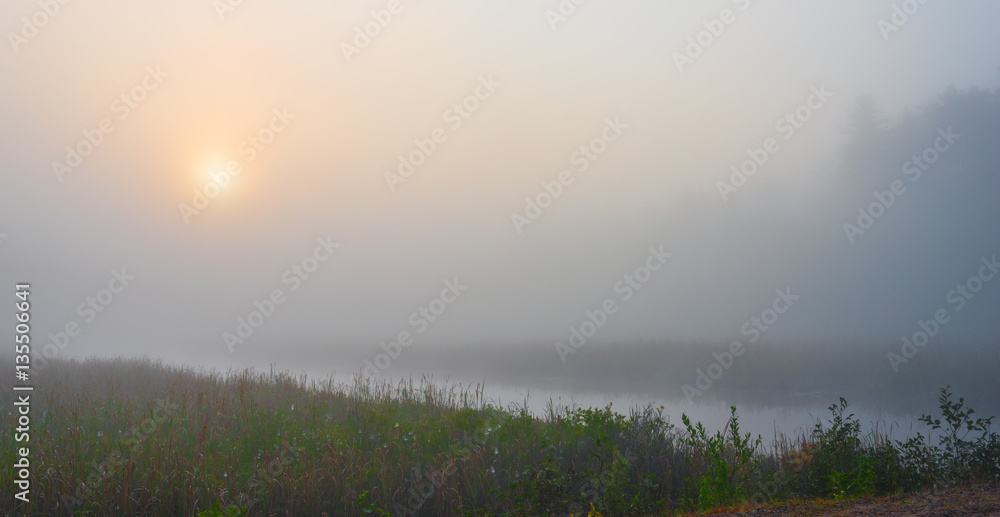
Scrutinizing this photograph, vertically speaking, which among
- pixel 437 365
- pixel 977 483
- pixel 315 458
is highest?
pixel 437 365

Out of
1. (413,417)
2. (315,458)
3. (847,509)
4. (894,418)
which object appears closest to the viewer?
(847,509)

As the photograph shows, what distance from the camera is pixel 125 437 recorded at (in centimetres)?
938

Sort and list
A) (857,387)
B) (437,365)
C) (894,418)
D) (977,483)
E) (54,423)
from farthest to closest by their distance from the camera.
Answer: (437,365) < (857,387) < (894,418) < (54,423) < (977,483)

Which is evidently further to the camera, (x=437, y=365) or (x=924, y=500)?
(x=437, y=365)

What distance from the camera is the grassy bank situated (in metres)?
7.09

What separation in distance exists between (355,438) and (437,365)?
38.9 m

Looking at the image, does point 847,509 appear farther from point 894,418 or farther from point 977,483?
point 894,418

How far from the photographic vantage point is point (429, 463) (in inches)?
340

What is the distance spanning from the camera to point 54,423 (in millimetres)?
10367

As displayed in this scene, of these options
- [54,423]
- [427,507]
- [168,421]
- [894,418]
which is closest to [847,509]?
[427,507]

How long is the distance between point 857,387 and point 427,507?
27963 mm

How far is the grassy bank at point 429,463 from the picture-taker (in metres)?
7.09

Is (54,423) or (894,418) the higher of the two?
(54,423)

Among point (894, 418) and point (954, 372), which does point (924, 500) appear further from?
point (954, 372)
